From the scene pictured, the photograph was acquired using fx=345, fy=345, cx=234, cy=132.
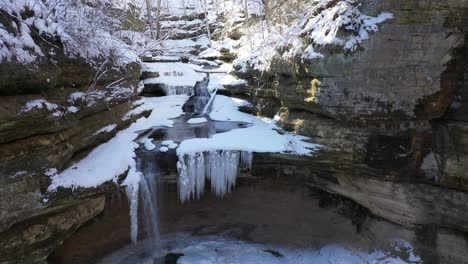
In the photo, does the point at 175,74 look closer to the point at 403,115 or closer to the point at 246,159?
the point at 246,159

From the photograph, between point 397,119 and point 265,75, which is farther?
point 265,75

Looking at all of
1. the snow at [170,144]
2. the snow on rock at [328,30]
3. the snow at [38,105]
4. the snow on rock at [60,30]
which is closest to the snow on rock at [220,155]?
the snow at [170,144]

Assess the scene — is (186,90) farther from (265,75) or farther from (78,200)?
(78,200)

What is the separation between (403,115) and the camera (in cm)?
595

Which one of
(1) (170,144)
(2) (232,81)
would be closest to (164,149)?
(1) (170,144)

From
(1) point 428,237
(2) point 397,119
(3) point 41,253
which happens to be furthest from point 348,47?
(3) point 41,253

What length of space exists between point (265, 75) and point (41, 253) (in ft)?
20.0

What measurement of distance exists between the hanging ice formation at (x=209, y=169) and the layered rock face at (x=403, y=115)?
30.5 inches

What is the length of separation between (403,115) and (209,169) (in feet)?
11.9

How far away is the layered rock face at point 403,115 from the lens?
5.71 meters

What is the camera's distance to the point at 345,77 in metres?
6.18

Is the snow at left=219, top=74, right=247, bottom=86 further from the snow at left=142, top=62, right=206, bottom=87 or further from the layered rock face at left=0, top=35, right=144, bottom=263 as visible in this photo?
the layered rock face at left=0, top=35, right=144, bottom=263

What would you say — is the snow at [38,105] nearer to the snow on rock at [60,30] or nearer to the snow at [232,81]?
the snow on rock at [60,30]

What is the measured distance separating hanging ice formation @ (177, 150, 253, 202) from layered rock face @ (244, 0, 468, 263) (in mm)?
774
